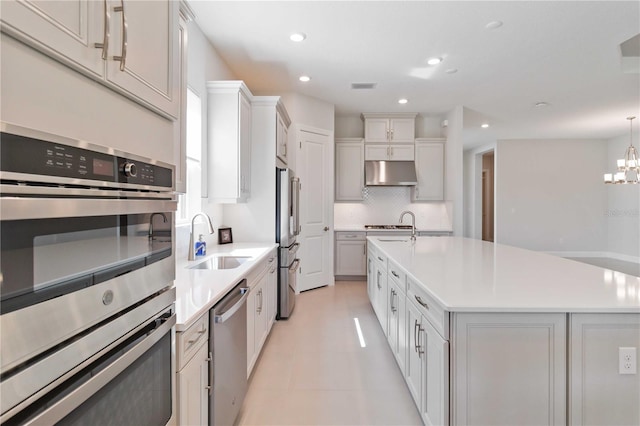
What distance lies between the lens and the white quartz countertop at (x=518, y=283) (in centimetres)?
140

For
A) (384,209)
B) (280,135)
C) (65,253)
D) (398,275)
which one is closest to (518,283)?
(398,275)

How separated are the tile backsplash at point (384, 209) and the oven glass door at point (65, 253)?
5390mm

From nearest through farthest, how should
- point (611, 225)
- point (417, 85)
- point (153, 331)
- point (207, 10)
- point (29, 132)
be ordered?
point (29, 132) → point (153, 331) → point (207, 10) → point (417, 85) → point (611, 225)

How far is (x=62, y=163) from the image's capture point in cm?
61

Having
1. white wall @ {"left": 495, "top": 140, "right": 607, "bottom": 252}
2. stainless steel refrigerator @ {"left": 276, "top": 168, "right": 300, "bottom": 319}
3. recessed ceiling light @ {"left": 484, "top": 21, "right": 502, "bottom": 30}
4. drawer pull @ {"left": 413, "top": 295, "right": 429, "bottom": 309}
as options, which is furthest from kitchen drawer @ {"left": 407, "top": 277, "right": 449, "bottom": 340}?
white wall @ {"left": 495, "top": 140, "right": 607, "bottom": 252}

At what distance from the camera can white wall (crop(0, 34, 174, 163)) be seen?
0.54 metres

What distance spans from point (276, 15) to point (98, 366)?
117 inches

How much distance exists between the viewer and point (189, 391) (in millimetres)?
1231

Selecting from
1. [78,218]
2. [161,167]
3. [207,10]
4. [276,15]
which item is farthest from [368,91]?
[78,218]

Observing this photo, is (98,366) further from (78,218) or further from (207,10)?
(207,10)

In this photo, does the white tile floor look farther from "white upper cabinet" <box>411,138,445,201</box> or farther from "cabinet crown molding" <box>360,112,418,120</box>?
"cabinet crown molding" <box>360,112,418,120</box>

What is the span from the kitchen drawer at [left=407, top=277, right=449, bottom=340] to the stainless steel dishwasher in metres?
0.99

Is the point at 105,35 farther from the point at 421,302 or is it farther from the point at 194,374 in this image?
the point at 421,302

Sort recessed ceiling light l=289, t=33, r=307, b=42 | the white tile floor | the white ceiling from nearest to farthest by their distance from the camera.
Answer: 1. the white tile floor
2. the white ceiling
3. recessed ceiling light l=289, t=33, r=307, b=42
